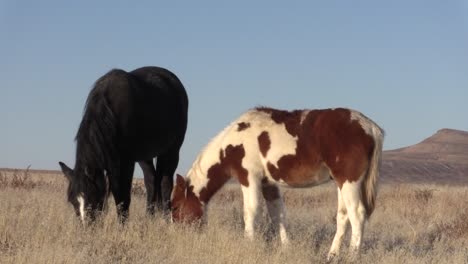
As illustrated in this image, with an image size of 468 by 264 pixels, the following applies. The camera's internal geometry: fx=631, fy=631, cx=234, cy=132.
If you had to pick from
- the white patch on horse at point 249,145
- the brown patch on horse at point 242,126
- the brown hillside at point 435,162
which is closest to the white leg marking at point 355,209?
the white patch on horse at point 249,145

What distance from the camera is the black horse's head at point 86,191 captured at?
7852mm

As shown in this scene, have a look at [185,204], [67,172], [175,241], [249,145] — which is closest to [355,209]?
[249,145]

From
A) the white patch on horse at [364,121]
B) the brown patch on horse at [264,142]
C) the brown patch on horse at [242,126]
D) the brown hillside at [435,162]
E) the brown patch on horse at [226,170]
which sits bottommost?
the brown hillside at [435,162]

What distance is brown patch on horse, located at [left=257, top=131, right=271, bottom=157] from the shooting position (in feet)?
26.8

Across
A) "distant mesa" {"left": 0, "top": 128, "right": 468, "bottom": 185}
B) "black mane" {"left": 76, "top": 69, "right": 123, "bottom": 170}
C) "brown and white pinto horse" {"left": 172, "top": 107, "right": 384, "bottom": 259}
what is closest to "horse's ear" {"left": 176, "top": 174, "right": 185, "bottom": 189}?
"brown and white pinto horse" {"left": 172, "top": 107, "right": 384, "bottom": 259}

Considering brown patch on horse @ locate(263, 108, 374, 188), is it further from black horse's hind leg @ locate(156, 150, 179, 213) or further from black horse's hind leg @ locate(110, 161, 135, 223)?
black horse's hind leg @ locate(156, 150, 179, 213)

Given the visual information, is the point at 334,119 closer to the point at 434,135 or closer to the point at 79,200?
the point at 79,200

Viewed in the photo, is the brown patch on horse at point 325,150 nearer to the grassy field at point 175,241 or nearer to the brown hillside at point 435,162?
the grassy field at point 175,241

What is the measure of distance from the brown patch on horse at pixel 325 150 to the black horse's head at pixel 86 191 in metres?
2.20

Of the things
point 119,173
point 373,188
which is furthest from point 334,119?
point 119,173

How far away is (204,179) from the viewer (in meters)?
8.70

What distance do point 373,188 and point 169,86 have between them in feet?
17.4

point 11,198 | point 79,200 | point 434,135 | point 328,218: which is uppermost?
point 79,200

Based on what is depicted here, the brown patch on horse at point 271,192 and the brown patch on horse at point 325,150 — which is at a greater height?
the brown patch on horse at point 325,150
